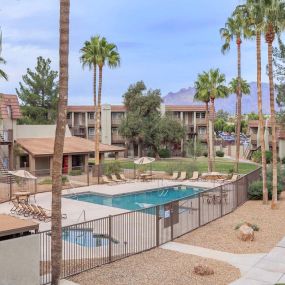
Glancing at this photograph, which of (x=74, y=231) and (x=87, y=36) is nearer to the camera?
(x=74, y=231)

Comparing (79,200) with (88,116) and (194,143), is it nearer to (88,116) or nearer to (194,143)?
(194,143)

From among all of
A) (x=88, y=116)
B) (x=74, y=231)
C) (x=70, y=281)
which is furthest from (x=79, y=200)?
(x=88, y=116)

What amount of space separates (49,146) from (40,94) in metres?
23.3

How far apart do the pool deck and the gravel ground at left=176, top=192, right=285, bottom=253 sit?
631 cm

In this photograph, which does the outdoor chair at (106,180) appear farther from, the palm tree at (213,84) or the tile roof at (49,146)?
the palm tree at (213,84)

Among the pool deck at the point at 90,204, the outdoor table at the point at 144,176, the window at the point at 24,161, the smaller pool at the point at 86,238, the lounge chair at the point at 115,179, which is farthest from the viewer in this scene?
the window at the point at 24,161

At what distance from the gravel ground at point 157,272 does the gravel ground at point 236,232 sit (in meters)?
1.99

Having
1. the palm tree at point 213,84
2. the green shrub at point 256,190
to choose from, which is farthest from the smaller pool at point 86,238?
the palm tree at point 213,84

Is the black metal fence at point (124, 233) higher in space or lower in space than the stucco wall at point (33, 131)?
lower

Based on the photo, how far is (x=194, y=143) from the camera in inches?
2499

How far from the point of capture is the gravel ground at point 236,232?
1530 centimetres

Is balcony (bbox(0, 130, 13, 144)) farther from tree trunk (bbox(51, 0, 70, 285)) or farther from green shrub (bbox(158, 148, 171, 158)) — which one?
tree trunk (bbox(51, 0, 70, 285))

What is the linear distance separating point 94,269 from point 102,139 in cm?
5659

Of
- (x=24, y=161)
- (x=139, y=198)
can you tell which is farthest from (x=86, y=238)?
(x=24, y=161)
